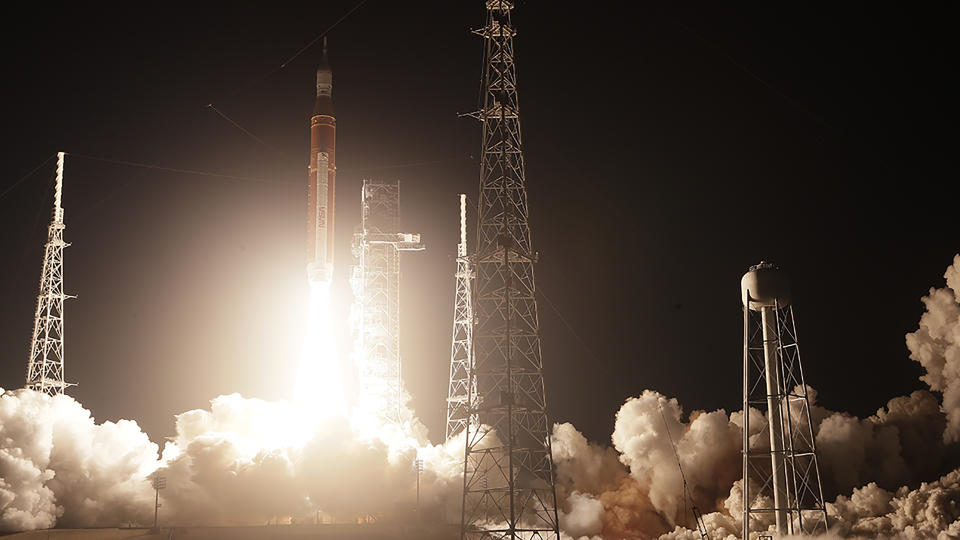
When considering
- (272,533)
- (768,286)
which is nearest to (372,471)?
(272,533)

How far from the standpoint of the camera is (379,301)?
53.5m

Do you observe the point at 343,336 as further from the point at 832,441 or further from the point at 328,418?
the point at 832,441

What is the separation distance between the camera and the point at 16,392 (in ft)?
145

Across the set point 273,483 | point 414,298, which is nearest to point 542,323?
point 414,298

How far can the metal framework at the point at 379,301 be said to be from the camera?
52594 millimetres

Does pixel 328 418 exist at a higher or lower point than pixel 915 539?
higher

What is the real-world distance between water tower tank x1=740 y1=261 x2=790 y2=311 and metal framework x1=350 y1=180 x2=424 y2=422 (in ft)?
68.2

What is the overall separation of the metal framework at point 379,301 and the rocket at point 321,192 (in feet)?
14.5

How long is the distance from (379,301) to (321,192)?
7.96 m

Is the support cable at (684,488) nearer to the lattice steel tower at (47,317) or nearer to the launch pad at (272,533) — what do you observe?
the launch pad at (272,533)

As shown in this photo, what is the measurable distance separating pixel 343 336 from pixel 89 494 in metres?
16.8

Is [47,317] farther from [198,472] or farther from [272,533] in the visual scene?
[272,533]

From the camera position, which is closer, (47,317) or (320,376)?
(47,317)

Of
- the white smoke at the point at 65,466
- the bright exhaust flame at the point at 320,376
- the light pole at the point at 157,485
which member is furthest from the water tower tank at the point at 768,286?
the white smoke at the point at 65,466
